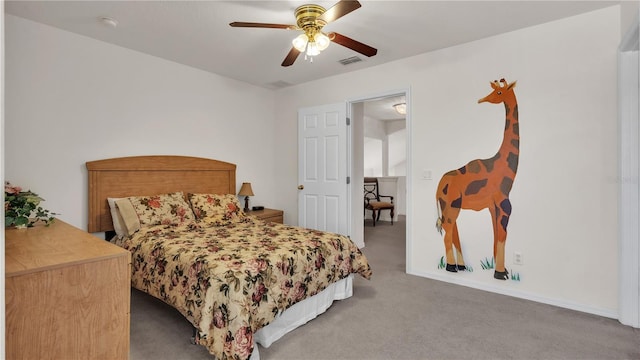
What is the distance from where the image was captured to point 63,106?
291cm

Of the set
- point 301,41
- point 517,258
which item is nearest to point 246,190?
point 301,41

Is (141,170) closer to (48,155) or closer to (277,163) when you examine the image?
(48,155)

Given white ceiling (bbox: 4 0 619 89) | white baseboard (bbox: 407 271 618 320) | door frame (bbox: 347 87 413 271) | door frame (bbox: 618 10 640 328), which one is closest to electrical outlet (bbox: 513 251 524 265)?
white baseboard (bbox: 407 271 618 320)

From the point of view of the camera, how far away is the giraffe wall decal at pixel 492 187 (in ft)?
9.74

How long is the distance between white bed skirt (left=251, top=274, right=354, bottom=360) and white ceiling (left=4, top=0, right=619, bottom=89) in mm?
2308

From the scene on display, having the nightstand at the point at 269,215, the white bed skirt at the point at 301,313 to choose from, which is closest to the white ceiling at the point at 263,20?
the nightstand at the point at 269,215

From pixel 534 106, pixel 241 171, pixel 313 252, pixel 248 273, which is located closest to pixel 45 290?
pixel 248 273

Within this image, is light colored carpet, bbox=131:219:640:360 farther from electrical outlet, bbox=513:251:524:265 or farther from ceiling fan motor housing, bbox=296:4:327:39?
ceiling fan motor housing, bbox=296:4:327:39

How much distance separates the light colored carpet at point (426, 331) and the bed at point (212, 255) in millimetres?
217

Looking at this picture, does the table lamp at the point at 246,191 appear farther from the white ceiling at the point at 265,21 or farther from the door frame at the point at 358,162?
the white ceiling at the point at 265,21

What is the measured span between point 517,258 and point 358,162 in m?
2.39

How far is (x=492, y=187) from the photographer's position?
3.07 metres

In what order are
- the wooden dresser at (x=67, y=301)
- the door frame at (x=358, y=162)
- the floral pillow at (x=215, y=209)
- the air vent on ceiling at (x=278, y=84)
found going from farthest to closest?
1. the air vent on ceiling at (x=278, y=84)
2. the door frame at (x=358, y=162)
3. the floral pillow at (x=215, y=209)
4. the wooden dresser at (x=67, y=301)

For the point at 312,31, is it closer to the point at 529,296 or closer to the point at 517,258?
the point at 517,258
